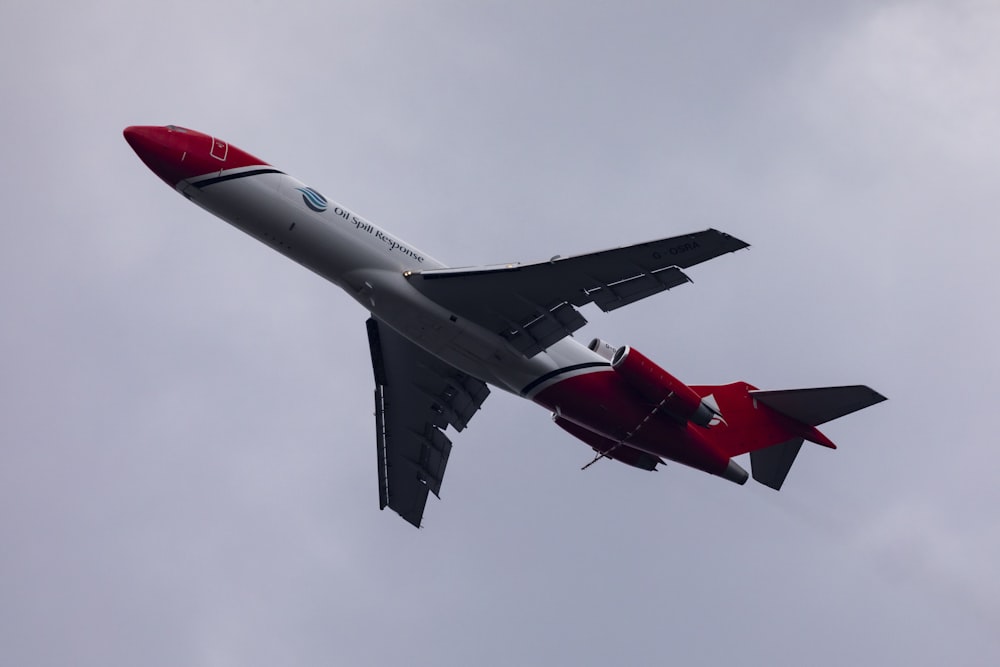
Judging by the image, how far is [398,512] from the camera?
47219 mm

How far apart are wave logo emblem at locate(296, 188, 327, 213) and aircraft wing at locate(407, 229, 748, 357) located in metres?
3.68

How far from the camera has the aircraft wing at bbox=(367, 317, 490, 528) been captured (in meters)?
44.0

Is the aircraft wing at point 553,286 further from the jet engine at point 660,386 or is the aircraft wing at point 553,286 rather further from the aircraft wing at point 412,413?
the aircraft wing at point 412,413

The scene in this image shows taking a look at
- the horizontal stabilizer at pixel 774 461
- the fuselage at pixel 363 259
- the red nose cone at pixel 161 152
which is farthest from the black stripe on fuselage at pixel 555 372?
the red nose cone at pixel 161 152

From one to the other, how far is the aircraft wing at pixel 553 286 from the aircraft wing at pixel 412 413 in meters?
5.91

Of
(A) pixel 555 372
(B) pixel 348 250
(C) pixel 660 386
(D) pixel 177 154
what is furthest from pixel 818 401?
(D) pixel 177 154

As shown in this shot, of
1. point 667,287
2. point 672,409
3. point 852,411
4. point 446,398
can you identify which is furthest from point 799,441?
point 446,398

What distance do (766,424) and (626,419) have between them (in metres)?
6.08

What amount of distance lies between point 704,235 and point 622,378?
7950 mm

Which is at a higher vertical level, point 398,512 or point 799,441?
point 799,441

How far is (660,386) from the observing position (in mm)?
39125

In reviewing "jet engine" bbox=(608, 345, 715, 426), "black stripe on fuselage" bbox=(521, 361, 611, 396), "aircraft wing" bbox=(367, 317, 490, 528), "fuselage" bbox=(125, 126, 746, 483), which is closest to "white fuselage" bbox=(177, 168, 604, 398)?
"fuselage" bbox=(125, 126, 746, 483)

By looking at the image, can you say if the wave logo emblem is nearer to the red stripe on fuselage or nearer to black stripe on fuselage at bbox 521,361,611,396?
black stripe on fuselage at bbox 521,361,611,396

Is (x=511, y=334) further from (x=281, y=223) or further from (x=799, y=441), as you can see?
(x=799, y=441)
